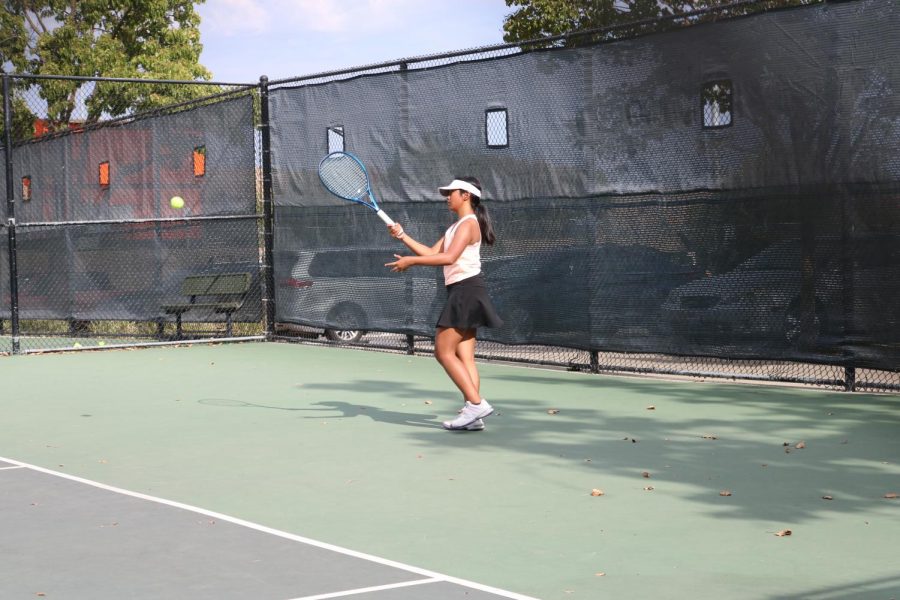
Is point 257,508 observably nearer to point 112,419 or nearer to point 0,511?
point 0,511

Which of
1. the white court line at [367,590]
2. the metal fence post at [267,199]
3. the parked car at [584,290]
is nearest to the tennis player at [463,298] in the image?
the parked car at [584,290]

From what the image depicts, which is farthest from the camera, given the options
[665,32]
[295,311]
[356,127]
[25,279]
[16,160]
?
[16,160]

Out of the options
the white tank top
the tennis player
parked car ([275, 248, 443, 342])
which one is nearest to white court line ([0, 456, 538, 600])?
the tennis player

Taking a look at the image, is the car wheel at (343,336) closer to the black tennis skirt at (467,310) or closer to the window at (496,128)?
the window at (496,128)

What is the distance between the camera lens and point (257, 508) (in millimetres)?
6410

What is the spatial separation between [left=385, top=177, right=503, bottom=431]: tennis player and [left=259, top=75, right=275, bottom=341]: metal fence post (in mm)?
7594

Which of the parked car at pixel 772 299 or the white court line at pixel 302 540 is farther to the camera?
the parked car at pixel 772 299

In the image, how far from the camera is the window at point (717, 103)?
10.8 m

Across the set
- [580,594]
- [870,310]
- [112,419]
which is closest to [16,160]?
[112,419]

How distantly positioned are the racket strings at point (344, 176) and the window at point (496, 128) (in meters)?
3.18

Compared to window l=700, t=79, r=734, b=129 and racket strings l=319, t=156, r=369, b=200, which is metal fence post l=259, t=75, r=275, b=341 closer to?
racket strings l=319, t=156, r=369, b=200

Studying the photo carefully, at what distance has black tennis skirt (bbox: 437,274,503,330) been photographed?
8.51 metres

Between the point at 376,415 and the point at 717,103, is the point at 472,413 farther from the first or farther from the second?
the point at 717,103

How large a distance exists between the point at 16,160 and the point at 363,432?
1229 cm
